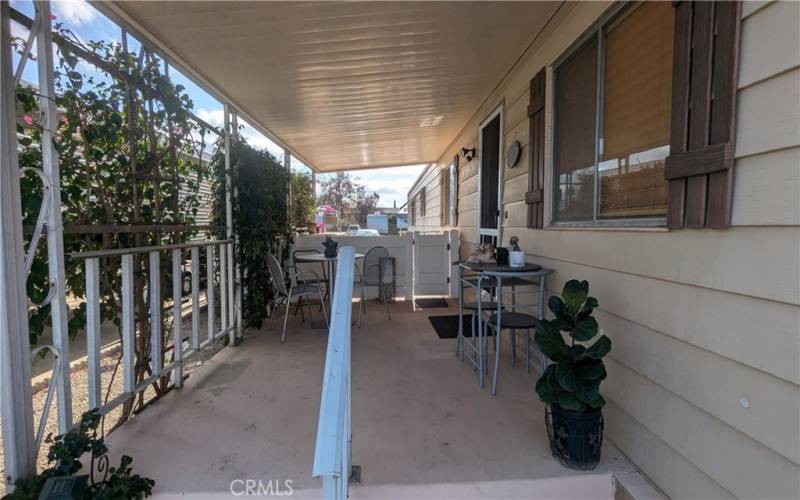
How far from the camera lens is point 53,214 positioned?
5.25ft

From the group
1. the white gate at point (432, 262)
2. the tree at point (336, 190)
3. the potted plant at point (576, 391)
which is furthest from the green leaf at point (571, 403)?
the tree at point (336, 190)

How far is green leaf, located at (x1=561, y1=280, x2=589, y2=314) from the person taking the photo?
1792mm

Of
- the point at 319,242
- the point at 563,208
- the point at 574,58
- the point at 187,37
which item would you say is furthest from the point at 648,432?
the point at 319,242

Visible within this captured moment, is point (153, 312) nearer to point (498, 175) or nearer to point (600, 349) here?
point (600, 349)

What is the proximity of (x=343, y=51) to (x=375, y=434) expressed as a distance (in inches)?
97.4

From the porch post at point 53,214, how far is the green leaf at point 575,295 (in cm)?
227

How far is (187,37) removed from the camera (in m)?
2.35

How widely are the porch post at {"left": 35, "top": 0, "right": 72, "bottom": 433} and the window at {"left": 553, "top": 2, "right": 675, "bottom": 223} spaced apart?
8.44ft

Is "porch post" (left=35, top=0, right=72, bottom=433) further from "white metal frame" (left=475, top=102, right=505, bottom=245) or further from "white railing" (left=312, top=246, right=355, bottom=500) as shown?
"white metal frame" (left=475, top=102, right=505, bottom=245)

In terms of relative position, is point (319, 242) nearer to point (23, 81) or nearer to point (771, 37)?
point (23, 81)

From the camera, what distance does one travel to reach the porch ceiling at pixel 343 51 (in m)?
2.18

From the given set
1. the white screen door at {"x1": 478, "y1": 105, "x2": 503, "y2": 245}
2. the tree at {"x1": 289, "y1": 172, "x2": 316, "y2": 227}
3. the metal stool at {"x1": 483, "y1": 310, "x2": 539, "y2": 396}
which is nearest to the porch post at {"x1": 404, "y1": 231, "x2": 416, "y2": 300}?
the white screen door at {"x1": 478, "y1": 105, "x2": 503, "y2": 245}

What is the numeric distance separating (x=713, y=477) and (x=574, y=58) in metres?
2.29

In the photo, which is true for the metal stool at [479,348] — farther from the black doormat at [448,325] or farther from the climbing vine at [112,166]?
the climbing vine at [112,166]
